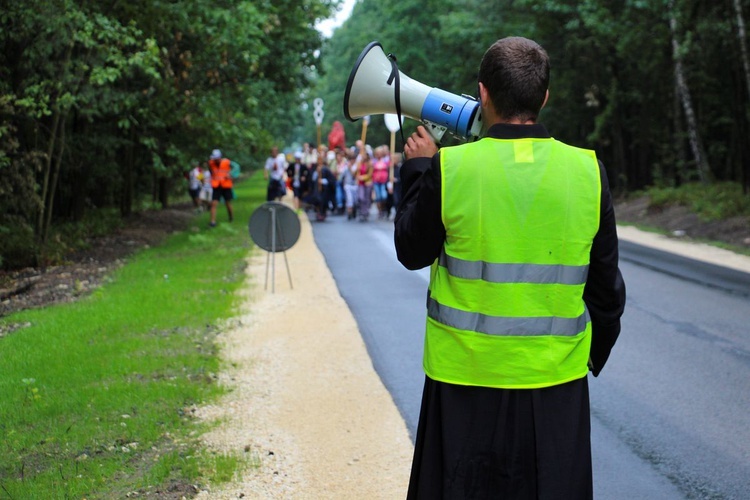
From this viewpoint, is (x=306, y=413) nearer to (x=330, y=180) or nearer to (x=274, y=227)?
(x=274, y=227)

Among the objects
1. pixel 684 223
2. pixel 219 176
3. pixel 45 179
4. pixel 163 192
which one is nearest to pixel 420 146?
pixel 45 179

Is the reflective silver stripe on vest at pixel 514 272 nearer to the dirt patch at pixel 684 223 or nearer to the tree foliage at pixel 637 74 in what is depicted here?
the dirt patch at pixel 684 223

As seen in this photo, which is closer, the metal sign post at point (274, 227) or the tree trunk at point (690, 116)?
the metal sign post at point (274, 227)

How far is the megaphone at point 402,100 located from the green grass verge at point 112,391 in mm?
2584

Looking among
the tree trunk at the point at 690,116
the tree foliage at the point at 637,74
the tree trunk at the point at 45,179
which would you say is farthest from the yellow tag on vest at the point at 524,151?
the tree trunk at the point at 690,116

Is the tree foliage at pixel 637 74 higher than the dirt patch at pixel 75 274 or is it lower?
higher

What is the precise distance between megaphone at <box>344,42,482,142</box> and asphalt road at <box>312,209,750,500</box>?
9.02 feet

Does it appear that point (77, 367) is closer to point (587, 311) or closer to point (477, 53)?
point (587, 311)

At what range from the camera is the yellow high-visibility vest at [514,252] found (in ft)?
9.09

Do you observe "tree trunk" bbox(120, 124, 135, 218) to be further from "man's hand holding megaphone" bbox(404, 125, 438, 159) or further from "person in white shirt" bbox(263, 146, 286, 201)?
"man's hand holding megaphone" bbox(404, 125, 438, 159)

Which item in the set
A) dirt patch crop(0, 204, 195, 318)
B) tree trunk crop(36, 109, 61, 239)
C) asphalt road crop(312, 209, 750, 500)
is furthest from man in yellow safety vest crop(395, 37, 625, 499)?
tree trunk crop(36, 109, 61, 239)

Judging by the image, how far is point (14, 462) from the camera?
533cm

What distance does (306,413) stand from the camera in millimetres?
6523

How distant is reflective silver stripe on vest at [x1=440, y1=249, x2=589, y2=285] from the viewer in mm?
2787
